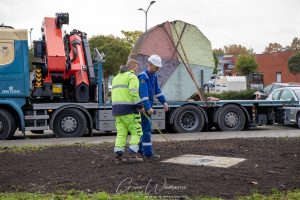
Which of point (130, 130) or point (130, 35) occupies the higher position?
point (130, 35)

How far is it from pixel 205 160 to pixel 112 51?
38.4m

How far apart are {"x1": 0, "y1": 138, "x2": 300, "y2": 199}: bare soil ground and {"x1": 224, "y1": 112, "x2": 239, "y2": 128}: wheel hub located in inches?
280

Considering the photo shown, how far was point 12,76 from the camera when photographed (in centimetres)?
1483

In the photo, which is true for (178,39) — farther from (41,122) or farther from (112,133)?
(41,122)

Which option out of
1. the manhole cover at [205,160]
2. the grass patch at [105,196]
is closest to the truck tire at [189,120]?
the manhole cover at [205,160]

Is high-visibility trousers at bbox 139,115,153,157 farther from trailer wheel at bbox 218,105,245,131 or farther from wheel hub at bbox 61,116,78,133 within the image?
trailer wheel at bbox 218,105,245,131

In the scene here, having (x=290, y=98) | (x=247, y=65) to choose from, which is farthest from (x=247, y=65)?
(x=290, y=98)

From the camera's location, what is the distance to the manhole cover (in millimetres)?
7987

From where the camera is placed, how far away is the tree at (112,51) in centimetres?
4588

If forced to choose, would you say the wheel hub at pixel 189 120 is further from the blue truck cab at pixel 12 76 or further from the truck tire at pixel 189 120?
the blue truck cab at pixel 12 76

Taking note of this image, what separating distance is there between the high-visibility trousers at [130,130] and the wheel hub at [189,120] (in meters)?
8.21

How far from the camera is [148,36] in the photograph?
1647cm

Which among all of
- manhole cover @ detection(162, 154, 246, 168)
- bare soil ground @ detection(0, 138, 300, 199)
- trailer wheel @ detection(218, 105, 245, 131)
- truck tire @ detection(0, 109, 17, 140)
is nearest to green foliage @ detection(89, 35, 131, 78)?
trailer wheel @ detection(218, 105, 245, 131)

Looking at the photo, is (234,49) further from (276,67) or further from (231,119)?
(231,119)
